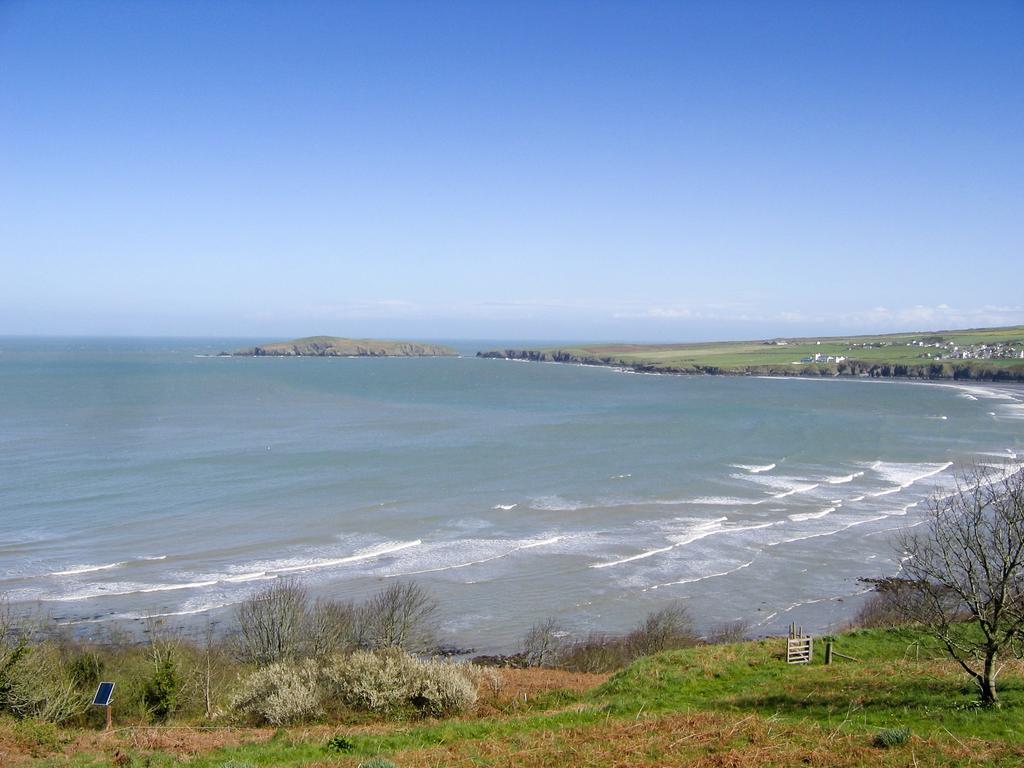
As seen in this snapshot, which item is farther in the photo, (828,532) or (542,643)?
(828,532)

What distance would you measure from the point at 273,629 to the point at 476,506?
72.0 ft

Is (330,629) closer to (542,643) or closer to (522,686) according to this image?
(542,643)

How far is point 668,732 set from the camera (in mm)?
12641

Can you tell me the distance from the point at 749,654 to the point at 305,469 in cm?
3965

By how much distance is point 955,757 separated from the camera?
10625 millimetres

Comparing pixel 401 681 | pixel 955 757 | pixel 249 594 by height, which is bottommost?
pixel 249 594

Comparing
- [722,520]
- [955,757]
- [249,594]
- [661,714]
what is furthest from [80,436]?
[955,757]

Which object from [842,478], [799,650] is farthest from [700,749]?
[842,478]

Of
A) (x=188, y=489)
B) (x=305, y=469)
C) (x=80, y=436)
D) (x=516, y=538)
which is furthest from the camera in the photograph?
(x=80, y=436)

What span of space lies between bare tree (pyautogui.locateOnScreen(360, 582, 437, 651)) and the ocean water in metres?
1.10

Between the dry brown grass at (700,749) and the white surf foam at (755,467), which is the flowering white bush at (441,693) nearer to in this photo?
the dry brown grass at (700,749)

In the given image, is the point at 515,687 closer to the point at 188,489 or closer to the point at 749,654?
the point at 749,654

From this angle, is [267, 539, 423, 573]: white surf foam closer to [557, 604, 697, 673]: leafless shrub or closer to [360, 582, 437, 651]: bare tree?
[360, 582, 437, 651]: bare tree

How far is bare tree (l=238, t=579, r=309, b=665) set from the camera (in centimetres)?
2300
